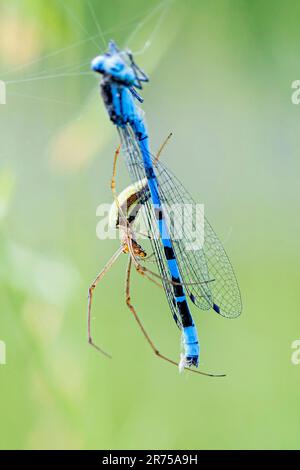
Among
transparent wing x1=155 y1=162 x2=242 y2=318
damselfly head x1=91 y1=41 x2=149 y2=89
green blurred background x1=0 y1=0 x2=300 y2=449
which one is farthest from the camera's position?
transparent wing x1=155 y1=162 x2=242 y2=318

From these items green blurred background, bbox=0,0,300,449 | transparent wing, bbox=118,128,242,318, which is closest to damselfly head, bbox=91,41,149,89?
green blurred background, bbox=0,0,300,449

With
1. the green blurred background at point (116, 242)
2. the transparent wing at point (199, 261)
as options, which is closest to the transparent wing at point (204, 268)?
the transparent wing at point (199, 261)

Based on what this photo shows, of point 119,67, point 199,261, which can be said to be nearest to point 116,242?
point 199,261

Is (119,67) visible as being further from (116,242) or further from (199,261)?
(116,242)

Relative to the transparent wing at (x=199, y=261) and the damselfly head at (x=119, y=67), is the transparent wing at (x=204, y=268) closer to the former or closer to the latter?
the transparent wing at (x=199, y=261)

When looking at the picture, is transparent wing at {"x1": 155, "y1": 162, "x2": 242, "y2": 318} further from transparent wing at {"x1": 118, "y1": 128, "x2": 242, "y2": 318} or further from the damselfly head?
the damselfly head

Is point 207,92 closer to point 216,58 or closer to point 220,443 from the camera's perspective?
point 216,58
